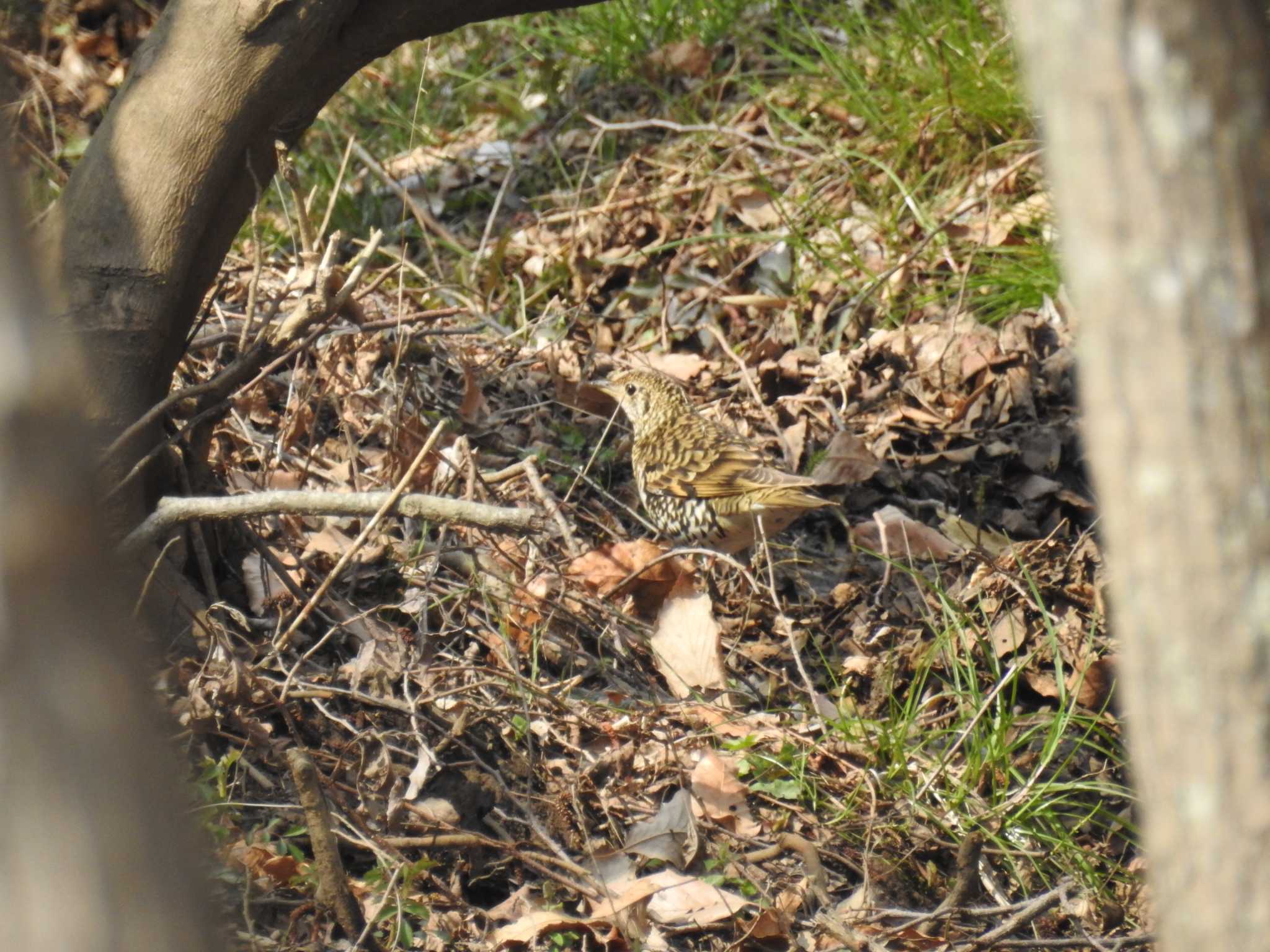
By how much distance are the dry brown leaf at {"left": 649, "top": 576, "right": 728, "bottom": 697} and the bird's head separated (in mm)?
1101

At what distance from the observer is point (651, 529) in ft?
16.6

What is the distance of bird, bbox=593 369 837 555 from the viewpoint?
14.9 ft

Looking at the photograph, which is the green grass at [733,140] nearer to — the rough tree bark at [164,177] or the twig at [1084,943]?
the rough tree bark at [164,177]

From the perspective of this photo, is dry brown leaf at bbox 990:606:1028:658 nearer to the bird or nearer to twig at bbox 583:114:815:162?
the bird

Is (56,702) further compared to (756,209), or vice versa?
(756,209)

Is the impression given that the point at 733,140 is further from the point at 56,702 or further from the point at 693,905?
the point at 56,702

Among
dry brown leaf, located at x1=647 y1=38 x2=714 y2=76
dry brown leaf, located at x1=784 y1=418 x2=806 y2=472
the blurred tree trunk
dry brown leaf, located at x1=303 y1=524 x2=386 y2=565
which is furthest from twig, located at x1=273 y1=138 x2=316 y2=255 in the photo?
dry brown leaf, located at x1=647 y1=38 x2=714 y2=76

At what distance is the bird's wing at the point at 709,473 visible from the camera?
182 inches

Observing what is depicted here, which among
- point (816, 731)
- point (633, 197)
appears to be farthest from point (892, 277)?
point (816, 731)

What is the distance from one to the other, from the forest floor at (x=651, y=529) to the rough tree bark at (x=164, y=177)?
0.26 meters

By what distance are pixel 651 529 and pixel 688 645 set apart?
964mm

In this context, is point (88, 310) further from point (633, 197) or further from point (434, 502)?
point (633, 197)

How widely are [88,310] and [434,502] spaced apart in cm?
122

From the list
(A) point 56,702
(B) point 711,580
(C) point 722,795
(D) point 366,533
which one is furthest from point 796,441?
(A) point 56,702
